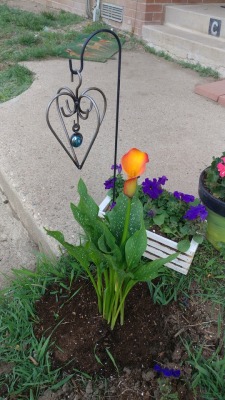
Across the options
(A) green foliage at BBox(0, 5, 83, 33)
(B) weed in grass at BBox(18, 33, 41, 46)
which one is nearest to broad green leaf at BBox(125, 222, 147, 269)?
(B) weed in grass at BBox(18, 33, 41, 46)

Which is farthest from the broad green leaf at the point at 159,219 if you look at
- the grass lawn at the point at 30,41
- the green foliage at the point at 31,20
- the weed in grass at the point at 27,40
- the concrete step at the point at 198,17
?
the green foliage at the point at 31,20

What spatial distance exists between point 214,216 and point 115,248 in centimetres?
67

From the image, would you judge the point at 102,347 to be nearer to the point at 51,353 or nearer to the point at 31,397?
the point at 51,353

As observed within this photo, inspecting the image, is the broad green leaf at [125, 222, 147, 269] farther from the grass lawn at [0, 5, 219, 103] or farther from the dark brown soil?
the grass lawn at [0, 5, 219, 103]

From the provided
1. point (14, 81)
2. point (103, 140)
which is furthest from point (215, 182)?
point (14, 81)

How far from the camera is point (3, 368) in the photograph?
159 cm

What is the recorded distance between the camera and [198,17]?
4.82 meters

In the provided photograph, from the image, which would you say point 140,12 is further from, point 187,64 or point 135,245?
point 135,245

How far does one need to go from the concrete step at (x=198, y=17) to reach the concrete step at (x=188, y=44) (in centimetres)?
6

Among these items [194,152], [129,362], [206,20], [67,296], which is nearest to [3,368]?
[67,296]

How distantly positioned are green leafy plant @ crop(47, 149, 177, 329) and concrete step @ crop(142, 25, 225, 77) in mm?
3293

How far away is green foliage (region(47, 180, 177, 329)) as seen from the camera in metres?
1.33

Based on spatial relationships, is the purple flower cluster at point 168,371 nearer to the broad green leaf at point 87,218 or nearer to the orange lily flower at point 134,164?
the broad green leaf at point 87,218

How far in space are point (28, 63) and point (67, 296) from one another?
346 cm
